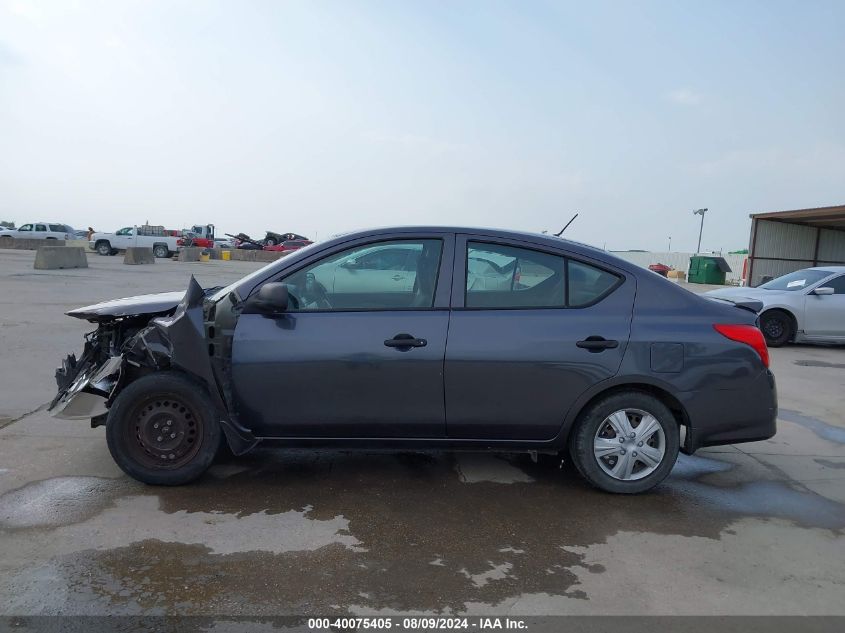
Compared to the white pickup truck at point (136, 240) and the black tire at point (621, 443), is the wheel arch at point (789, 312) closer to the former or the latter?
the black tire at point (621, 443)

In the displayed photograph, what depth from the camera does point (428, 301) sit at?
159 inches

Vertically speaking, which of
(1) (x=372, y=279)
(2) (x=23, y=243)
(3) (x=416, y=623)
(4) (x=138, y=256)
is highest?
(2) (x=23, y=243)

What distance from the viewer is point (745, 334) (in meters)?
4.11

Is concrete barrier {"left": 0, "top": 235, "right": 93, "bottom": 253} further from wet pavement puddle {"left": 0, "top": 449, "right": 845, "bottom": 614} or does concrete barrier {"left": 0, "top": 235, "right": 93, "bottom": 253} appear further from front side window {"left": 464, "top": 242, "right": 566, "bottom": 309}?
front side window {"left": 464, "top": 242, "right": 566, "bottom": 309}

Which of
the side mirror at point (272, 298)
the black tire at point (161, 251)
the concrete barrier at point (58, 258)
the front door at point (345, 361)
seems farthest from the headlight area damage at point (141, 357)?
the black tire at point (161, 251)

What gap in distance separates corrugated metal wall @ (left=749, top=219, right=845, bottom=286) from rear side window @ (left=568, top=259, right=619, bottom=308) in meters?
24.9

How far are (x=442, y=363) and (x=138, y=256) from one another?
28.9 meters

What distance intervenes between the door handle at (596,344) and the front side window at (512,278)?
0.88ft

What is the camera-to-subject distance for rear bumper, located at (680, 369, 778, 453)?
13.4 ft

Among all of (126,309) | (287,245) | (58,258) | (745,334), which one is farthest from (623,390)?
(287,245)

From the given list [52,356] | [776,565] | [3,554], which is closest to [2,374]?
[52,356]

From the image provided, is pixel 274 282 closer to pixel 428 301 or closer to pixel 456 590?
pixel 428 301

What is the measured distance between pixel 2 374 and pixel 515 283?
587cm

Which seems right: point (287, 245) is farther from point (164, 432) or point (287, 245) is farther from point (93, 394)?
point (164, 432)
